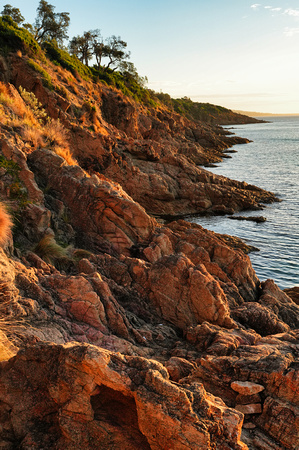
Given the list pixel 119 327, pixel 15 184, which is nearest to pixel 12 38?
pixel 15 184

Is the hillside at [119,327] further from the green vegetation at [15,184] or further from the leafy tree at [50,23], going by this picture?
the leafy tree at [50,23]

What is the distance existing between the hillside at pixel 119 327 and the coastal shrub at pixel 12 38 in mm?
10262

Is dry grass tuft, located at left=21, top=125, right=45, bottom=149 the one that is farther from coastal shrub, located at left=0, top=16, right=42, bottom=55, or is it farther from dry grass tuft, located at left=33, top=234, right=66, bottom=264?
coastal shrub, located at left=0, top=16, right=42, bottom=55

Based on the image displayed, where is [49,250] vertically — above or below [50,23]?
below

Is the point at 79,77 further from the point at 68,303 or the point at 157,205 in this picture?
the point at 68,303

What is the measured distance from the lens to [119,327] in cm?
834

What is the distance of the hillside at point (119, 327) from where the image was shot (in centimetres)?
427

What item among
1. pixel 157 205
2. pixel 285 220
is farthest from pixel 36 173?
pixel 285 220

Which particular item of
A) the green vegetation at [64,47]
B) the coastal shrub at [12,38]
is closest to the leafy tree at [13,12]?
the green vegetation at [64,47]

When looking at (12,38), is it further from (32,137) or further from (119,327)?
(119,327)

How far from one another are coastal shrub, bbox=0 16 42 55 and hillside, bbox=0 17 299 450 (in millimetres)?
→ 10262

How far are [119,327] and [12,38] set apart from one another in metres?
31.0

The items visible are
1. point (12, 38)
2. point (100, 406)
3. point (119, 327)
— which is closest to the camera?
point (100, 406)

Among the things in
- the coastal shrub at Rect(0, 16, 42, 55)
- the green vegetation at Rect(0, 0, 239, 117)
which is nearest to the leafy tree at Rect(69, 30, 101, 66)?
the green vegetation at Rect(0, 0, 239, 117)
